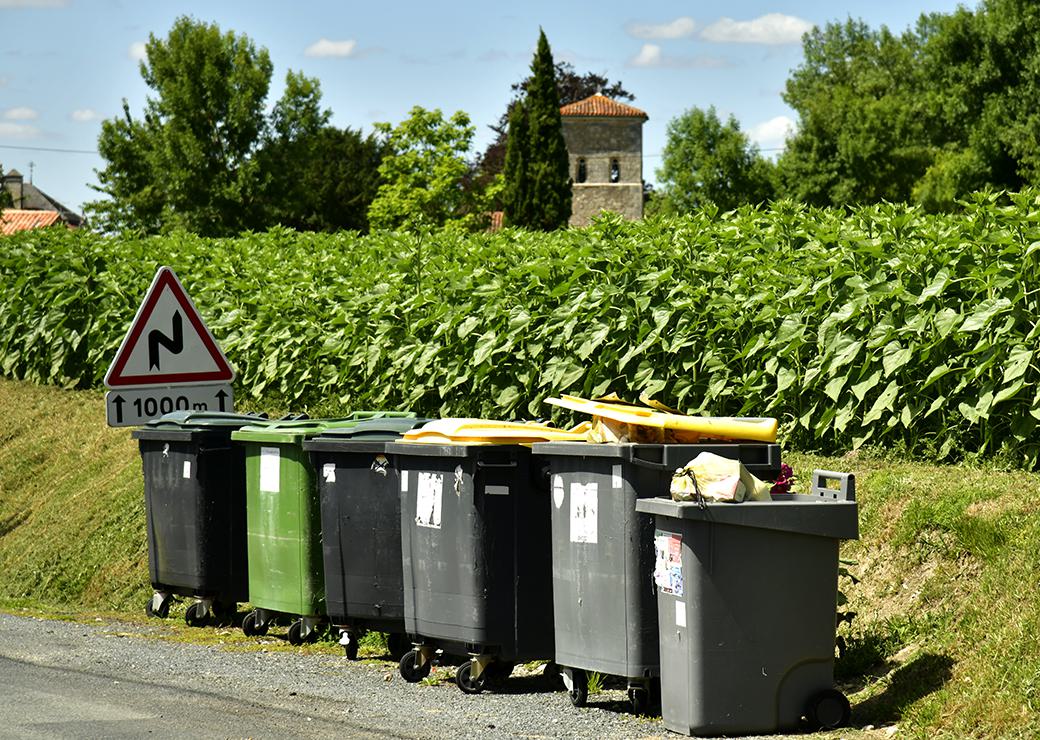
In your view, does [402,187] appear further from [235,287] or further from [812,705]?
[812,705]

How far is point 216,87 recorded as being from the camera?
53.6 meters

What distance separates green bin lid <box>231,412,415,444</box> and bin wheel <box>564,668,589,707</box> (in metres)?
2.56

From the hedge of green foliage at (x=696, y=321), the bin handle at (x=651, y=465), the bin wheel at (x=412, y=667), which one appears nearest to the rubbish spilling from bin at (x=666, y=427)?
the bin handle at (x=651, y=465)

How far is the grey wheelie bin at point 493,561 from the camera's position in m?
8.08

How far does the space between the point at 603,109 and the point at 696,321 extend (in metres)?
78.1

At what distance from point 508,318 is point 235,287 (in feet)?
18.7

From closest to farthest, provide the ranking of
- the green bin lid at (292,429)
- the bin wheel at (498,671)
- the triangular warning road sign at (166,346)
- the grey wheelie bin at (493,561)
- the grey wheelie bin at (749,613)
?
the grey wheelie bin at (749,613)
the grey wheelie bin at (493,561)
the bin wheel at (498,671)
the green bin lid at (292,429)
the triangular warning road sign at (166,346)

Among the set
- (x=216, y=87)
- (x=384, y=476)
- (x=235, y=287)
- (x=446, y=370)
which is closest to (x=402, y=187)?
(x=216, y=87)

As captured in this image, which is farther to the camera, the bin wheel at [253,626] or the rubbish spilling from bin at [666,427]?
the bin wheel at [253,626]

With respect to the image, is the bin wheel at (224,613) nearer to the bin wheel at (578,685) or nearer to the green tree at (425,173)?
the bin wheel at (578,685)

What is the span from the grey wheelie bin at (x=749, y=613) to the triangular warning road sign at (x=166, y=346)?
5.33 metres

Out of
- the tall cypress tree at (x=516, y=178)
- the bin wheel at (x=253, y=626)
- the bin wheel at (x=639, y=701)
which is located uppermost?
the tall cypress tree at (x=516, y=178)

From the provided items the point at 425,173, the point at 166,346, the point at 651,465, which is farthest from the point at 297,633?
the point at 425,173

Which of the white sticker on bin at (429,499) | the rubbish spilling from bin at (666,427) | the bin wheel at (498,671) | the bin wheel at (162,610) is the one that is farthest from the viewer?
the bin wheel at (162,610)
